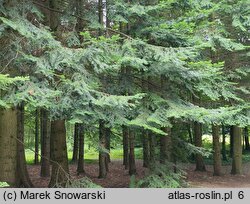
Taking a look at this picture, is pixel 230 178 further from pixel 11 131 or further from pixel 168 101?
pixel 11 131

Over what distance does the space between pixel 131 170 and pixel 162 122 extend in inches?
315

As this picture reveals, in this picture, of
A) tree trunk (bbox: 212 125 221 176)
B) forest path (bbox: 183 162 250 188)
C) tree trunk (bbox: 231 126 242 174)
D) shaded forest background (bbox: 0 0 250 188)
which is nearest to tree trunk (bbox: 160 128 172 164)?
shaded forest background (bbox: 0 0 250 188)

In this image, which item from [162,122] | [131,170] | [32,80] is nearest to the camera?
[32,80]

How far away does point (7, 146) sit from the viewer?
8609 millimetres

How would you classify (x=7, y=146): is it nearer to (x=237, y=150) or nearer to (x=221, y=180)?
(x=221, y=180)

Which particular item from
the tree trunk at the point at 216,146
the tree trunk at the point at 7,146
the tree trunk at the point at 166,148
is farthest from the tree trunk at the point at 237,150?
the tree trunk at the point at 7,146

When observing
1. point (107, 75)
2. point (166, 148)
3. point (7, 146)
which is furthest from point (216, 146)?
point (7, 146)

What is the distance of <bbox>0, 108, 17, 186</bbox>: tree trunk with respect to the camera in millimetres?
8586

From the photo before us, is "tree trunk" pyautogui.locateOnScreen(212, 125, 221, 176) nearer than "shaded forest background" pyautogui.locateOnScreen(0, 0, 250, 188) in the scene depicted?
No

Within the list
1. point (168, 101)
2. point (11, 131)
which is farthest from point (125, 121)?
point (11, 131)

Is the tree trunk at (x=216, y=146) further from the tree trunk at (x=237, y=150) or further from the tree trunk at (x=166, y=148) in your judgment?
the tree trunk at (x=166, y=148)

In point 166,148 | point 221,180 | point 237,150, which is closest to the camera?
point 166,148

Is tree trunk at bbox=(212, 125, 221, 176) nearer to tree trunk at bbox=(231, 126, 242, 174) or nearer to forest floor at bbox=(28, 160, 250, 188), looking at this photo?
forest floor at bbox=(28, 160, 250, 188)

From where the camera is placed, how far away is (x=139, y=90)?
9.80 metres
